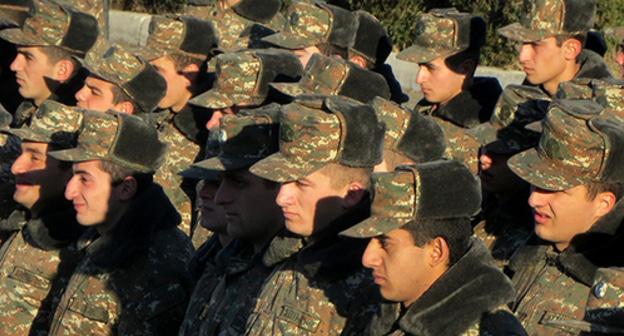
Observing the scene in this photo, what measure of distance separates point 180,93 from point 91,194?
111 inches

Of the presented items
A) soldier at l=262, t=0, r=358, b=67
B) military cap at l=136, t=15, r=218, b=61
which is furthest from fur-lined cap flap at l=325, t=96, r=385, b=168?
military cap at l=136, t=15, r=218, b=61

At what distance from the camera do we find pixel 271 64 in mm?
10219

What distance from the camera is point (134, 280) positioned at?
8.49 m

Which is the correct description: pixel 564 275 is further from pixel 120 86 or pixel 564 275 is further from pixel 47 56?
pixel 47 56

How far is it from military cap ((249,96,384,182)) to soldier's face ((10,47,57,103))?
4688 mm

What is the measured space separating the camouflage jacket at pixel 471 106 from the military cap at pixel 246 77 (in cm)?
86

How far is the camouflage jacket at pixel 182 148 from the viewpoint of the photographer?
34.1 ft

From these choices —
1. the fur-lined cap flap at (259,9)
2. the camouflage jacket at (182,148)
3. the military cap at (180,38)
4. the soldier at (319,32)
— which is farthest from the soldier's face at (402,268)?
the fur-lined cap flap at (259,9)

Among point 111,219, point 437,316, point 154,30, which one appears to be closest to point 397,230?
point 437,316

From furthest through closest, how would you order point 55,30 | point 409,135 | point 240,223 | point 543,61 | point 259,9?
point 259,9
point 55,30
point 543,61
point 409,135
point 240,223

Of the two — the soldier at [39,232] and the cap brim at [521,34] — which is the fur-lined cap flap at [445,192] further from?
the cap brim at [521,34]

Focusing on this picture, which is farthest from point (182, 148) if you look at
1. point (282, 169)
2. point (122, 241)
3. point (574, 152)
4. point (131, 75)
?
point (574, 152)

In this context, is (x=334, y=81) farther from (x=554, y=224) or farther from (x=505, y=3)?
(x=505, y=3)

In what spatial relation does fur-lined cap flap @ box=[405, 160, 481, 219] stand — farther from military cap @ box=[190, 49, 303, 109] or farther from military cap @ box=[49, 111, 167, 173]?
military cap @ box=[190, 49, 303, 109]
